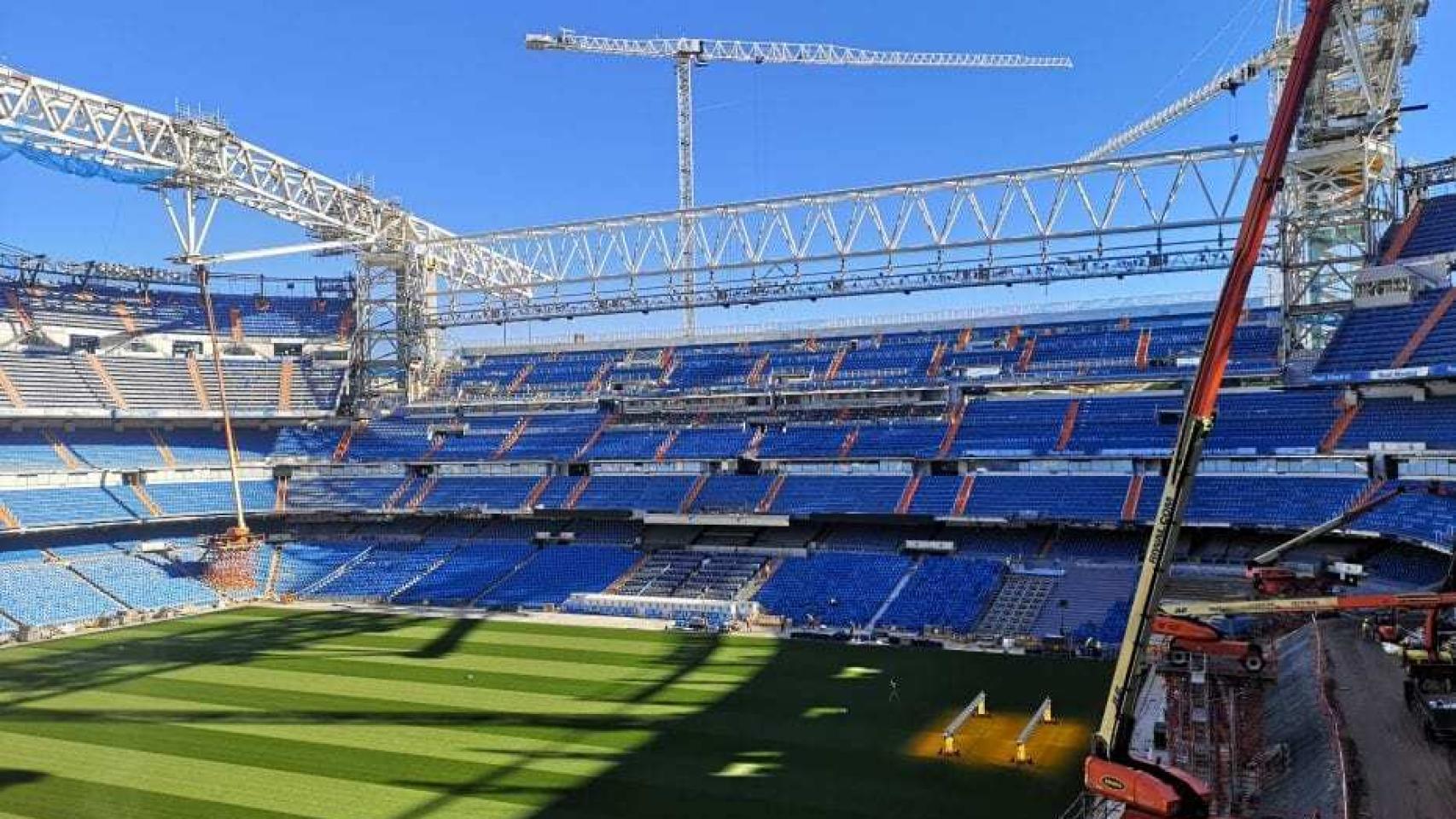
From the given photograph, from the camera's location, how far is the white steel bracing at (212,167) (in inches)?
1362

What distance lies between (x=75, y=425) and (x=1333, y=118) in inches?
2253

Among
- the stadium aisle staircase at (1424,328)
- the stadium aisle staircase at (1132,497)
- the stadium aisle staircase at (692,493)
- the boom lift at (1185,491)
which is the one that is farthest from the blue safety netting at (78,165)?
the stadium aisle staircase at (1424,328)

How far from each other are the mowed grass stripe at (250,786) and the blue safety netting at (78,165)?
67.6ft

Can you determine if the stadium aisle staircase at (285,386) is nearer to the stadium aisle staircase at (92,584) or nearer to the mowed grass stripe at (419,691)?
the stadium aisle staircase at (92,584)

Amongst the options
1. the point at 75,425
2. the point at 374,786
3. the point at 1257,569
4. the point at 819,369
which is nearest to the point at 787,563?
the point at 819,369

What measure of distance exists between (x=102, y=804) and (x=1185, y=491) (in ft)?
69.6

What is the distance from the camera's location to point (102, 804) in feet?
64.4

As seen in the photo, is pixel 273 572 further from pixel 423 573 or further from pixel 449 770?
pixel 449 770

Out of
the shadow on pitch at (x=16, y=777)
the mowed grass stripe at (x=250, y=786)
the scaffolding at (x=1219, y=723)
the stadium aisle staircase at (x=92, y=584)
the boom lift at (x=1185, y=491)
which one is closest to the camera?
the boom lift at (x=1185, y=491)

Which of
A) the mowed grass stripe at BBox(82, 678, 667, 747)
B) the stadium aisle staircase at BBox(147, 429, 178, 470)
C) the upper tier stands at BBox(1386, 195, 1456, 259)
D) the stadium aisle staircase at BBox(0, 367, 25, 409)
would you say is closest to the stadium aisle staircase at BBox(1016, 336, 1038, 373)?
the upper tier stands at BBox(1386, 195, 1456, 259)

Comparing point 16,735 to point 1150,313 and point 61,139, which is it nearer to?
point 61,139

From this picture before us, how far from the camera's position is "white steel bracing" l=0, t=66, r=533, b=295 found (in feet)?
113

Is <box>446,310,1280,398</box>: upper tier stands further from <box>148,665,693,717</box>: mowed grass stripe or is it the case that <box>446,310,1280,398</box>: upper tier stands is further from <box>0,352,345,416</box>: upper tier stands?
<box>148,665,693,717</box>: mowed grass stripe

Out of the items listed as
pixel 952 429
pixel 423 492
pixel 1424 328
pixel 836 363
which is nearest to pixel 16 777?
pixel 423 492
